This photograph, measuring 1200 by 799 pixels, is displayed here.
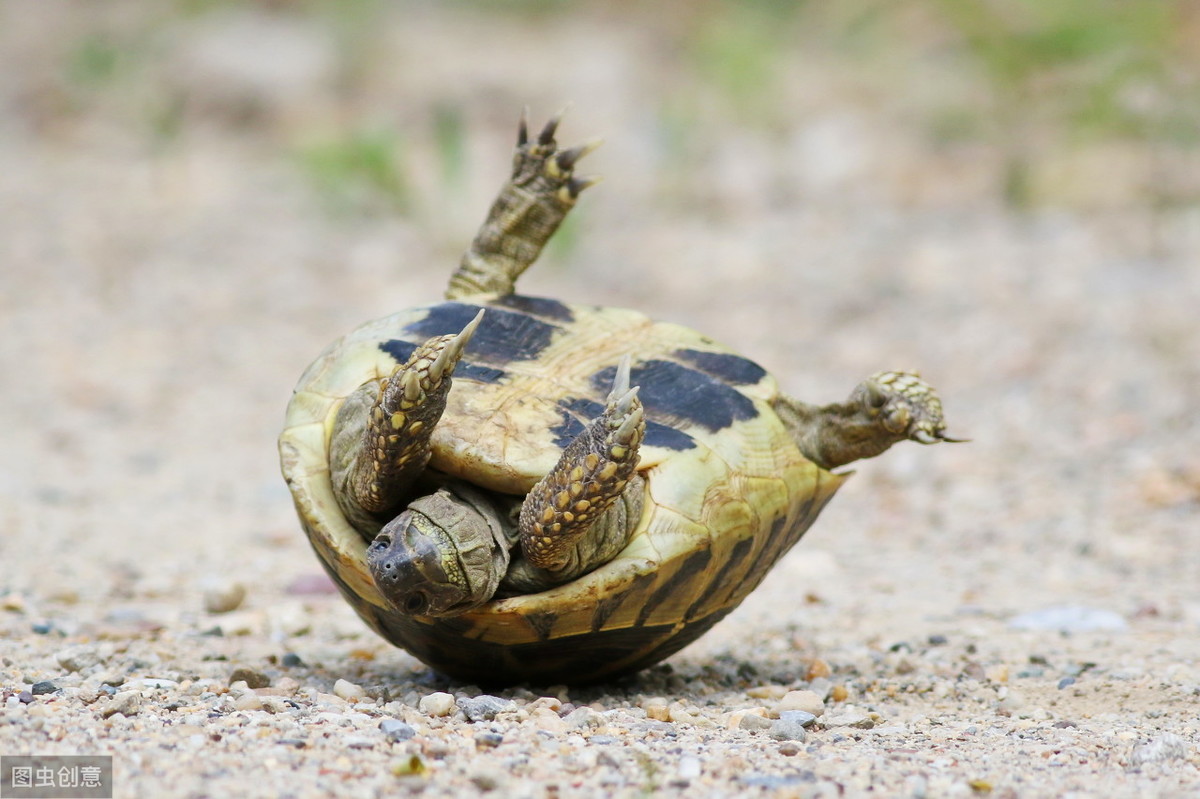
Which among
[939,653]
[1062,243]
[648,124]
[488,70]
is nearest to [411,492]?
[939,653]

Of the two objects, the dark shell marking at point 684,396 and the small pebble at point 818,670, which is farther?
the small pebble at point 818,670

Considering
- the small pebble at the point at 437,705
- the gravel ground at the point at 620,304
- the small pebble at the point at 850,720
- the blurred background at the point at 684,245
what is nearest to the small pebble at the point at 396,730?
the gravel ground at the point at 620,304

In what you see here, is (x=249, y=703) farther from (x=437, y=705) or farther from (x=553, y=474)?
(x=553, y=474)

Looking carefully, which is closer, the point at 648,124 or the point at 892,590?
the point at 892,590

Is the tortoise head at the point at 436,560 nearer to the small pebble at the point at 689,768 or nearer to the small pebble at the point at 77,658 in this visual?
the small pebble at the point at 689,768

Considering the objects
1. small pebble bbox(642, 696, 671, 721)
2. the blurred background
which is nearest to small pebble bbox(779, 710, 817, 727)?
small pebble bbox(642, 696, 671, 721)

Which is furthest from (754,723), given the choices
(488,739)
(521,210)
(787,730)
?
(521,210)

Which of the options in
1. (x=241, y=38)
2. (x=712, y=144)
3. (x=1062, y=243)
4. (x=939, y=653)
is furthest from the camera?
(x=241, y=38)

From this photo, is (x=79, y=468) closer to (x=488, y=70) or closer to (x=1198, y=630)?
(x=1198, y=630)
